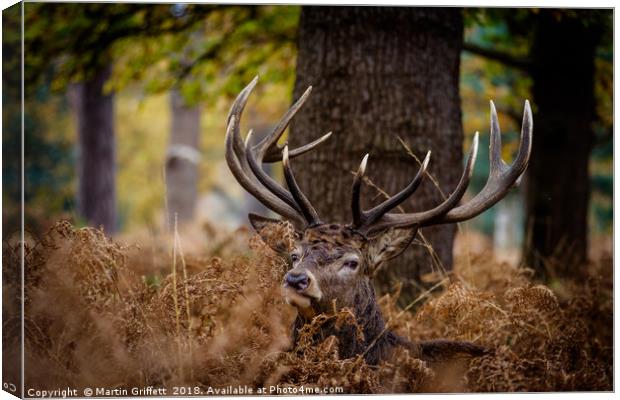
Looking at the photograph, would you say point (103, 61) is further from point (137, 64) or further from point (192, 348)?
point (192, 348)

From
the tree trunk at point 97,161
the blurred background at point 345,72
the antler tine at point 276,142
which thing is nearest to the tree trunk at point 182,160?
the tree trunk at point 97,161

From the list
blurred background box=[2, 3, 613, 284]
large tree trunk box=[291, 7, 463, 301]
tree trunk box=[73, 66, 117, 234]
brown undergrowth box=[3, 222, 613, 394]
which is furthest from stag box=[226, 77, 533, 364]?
tree trunk box=[73, 66, 117, 234]

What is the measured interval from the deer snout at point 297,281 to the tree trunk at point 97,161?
375 inches

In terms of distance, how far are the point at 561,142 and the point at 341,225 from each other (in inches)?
188

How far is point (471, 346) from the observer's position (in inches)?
202

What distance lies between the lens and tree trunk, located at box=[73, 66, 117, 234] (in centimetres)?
1362

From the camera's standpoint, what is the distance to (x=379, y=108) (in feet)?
20.9

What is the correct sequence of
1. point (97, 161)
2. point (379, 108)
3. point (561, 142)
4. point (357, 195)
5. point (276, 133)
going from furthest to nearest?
point (97, 161)
point (561, 142)
point (379, 108)
point (276, 133)
point (357, 195)

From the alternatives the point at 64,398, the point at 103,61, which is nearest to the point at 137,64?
the point at 103,61

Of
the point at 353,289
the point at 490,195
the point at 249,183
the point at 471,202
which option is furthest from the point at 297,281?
the point at 490,195

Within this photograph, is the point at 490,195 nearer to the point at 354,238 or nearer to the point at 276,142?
the point at 354,238

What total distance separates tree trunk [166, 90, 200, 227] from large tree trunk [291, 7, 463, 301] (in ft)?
38.5

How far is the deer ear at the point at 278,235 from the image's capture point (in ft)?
16.4

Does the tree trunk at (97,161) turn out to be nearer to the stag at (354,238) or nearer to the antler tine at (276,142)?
the antler tine at (276,142)
